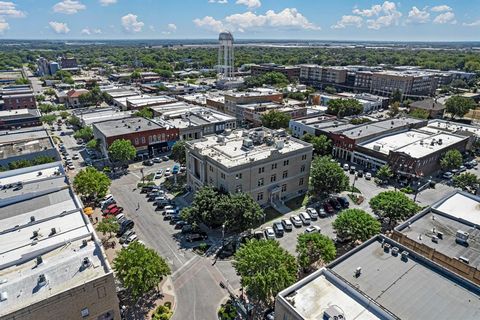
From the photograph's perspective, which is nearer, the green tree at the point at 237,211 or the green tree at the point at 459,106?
the green tree at the point at 237,211

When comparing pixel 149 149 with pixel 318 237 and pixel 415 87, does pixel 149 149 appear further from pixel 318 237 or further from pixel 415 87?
pixel 415 87

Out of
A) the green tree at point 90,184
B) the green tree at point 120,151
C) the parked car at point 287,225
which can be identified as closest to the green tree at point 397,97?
the parked car at point 287,225

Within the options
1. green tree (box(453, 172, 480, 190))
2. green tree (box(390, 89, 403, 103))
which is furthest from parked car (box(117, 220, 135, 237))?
green tree (box(390, 89, 403, 103))

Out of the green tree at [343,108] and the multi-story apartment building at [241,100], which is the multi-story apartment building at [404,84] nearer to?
the green tree at [343,108]

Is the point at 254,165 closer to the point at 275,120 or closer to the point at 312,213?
the point at 312,213

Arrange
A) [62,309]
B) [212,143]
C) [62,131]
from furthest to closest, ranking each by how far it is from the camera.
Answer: [62,131]
[212,143]
[62,309]

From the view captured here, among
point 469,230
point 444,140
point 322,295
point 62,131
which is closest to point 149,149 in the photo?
point 62,131

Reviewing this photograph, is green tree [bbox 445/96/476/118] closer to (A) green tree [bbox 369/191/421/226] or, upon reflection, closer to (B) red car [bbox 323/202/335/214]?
(A) green tree [bbox 369/191/421/226]
